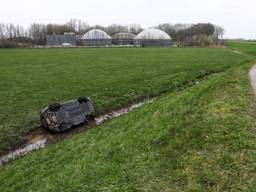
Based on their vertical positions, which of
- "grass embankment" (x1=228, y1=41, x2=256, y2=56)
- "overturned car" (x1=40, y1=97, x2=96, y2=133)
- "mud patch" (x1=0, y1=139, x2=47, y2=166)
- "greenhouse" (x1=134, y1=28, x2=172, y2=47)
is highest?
"greenhouse" (x1=134, y1=28, x2=172, y2=47)

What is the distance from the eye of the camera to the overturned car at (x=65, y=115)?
1153 cm

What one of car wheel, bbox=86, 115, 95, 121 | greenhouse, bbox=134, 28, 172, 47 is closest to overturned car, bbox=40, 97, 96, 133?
car wheel, bbox=86, 115, 95, 121

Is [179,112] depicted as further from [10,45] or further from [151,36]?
[151,36]

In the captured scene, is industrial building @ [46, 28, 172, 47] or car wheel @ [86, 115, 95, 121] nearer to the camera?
car wheel @ [86, 115, 95, 121]

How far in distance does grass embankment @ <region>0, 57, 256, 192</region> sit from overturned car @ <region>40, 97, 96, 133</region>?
4.52 ft

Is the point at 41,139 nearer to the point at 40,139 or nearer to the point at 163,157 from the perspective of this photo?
the point at 40,139

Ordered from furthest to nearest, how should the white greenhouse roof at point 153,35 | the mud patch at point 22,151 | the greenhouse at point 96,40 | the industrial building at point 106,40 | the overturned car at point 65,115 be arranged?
the greenhouse at point 96,40
the white greenhouse roof at point 153,35
the industrial building at point 106,40
the overturned car at point 65,115
the mud patch at point 22,151

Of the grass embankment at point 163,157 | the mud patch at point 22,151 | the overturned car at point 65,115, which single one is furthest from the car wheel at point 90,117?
the grass embankment at point 163,157

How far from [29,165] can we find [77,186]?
2983 millimetres

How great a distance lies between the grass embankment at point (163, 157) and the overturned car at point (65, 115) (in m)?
1.38

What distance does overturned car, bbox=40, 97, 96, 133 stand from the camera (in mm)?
11533

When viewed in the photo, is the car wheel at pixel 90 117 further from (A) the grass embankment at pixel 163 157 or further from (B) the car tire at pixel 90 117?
(A) the grass embankment at pixel 163 157

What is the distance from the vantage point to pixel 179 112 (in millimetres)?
9648

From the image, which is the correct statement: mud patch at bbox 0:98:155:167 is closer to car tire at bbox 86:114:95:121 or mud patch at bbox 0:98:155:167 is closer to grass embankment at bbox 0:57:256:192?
car tire at bbox 86:114:95:121
